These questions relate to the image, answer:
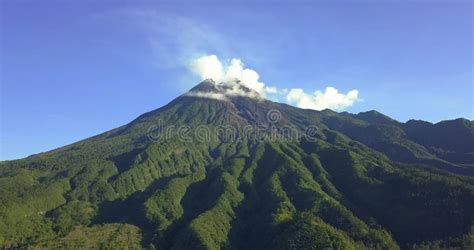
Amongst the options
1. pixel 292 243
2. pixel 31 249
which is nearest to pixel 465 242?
pixel 292 243

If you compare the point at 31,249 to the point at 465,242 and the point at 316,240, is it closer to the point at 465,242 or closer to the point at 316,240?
the point at 316,240

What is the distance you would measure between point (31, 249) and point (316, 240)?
107 m

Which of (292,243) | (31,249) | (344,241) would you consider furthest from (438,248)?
(31,249)

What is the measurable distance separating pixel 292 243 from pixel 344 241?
19452mm

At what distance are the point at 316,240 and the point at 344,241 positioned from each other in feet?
35.1

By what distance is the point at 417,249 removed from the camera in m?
200

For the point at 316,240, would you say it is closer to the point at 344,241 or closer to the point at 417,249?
the point at 344,241

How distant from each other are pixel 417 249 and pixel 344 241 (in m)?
28.0

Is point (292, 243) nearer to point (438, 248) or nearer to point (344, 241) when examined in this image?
point (344, 241)

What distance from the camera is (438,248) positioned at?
196625 millimetres

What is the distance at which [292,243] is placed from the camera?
7810 inches

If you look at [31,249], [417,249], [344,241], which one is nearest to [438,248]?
[417,249]

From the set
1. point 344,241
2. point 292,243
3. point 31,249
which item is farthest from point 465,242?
point 31,249

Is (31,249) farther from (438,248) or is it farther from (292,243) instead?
(438,248)
